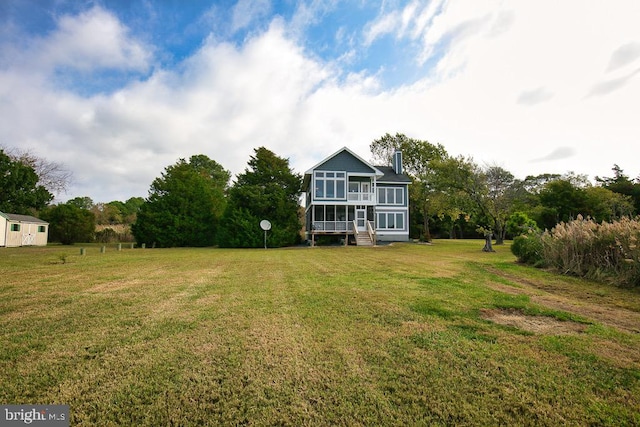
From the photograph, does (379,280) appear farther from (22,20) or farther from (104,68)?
(104,68)

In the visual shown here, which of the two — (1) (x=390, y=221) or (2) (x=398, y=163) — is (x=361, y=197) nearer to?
(1) (x=390, y=221)

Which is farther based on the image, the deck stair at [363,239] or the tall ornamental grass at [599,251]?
the deck stair at [363,239]

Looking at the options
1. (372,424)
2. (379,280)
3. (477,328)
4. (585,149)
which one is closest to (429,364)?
(372,424)

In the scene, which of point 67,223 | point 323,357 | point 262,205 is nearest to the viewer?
point 323,357

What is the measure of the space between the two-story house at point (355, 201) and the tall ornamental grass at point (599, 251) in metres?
12.7

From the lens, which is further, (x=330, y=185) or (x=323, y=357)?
(x=330, y=185)

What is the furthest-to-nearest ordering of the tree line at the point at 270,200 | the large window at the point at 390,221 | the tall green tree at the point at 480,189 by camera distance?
the large window at the point at 390,221
the tree line at the point at 270,200
the tall green tree at the point at 480,189

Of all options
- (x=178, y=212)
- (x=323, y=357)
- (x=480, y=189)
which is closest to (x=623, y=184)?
(x=480, y=189)

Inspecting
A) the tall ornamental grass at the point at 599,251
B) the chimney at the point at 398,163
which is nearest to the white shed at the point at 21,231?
the chimney at the point at 398,163

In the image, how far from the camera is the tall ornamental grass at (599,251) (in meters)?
6.77

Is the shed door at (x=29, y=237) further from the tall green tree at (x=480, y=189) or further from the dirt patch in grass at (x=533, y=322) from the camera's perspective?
the tall green tree at (x=480, y=189)

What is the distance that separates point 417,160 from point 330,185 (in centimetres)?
1456

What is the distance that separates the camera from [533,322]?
4.03 meters

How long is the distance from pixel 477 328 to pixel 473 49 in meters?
12.4
